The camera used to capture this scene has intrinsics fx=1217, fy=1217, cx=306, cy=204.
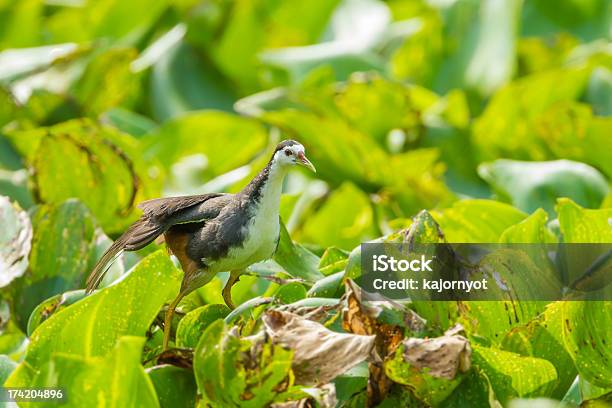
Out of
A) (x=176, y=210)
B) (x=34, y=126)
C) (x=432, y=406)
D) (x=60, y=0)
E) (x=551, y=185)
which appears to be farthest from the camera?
(x=60, y=0)

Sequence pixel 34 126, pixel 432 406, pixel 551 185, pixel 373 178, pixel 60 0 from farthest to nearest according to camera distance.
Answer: pixel 60 0
pixel 34 126
pixel 373 178
pixel 551 185
pixel 432 406

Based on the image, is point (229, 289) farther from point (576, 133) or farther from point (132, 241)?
point (576, 133)

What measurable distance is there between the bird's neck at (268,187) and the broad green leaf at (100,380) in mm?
277

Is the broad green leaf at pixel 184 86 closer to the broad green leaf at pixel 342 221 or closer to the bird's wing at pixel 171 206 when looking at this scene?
the broad green leaf at pixel 342 221

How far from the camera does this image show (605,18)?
261 centimetres

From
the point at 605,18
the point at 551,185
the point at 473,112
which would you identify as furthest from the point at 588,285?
the point at 605,18

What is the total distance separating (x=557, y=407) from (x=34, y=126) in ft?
4.93

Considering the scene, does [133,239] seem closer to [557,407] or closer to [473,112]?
[557,407]

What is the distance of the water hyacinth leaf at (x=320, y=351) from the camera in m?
1.07

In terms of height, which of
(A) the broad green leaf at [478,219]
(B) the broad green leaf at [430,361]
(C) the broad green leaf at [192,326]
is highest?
(B) the broad green leaf at [430,361]

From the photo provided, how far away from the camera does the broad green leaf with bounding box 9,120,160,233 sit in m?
1.79

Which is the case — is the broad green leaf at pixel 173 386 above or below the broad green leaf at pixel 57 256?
above

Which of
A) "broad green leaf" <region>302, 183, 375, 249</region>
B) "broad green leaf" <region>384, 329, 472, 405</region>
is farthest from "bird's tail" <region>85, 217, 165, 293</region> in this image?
"broad green leaf" <region>302, 183, 375, 249</region>

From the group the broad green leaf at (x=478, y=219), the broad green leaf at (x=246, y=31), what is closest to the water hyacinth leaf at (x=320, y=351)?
the broad green leaf at (x=478, y=219)
